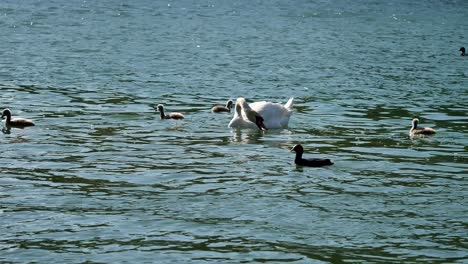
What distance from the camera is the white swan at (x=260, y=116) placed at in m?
27.2

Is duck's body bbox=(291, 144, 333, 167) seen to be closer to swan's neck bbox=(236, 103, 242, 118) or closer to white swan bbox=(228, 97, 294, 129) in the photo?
white swan bbox=(228, 97, 294, 129)

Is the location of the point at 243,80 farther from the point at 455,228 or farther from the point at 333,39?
the point at 455,228

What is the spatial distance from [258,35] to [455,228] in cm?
3763

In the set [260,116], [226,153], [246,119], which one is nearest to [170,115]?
[246,119]

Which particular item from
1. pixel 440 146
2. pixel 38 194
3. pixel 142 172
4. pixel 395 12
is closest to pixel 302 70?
pixel 440 146

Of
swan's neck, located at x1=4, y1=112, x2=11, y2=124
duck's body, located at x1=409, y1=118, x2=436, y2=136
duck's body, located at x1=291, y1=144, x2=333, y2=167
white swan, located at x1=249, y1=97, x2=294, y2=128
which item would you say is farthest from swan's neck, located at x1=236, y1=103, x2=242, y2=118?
swan's neck, located at x1=4, y1=112, x2=11, y2=124

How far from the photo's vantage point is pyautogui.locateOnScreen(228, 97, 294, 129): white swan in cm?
2716

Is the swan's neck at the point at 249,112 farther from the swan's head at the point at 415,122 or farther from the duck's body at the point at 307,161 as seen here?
the duck's body at the point at 307,161

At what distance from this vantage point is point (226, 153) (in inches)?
932

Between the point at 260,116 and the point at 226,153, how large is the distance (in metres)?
3.63

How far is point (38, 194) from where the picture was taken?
19.1 m

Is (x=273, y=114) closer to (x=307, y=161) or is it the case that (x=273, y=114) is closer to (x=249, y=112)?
(x=249, y=112)

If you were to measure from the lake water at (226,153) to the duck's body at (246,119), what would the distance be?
0.66 feet

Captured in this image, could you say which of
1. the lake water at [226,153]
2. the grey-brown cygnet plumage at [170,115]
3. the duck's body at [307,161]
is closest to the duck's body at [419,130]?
the lake water at [226,153]
